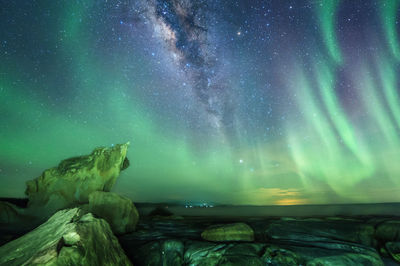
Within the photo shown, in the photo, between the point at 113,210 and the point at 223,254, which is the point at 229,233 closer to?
the point at 223,254

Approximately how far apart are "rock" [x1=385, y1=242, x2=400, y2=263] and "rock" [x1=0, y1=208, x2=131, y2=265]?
10.9m

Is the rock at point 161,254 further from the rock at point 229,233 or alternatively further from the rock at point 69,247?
the rock at point 229,233

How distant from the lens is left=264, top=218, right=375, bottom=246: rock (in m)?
10.3

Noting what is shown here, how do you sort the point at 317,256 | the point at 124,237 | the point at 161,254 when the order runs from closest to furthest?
the point at 317,256, the point at 161,254, the point at 124,237

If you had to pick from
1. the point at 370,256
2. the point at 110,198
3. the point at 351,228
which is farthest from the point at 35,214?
the point at 351,228

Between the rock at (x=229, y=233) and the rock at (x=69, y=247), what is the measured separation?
4.22 metres

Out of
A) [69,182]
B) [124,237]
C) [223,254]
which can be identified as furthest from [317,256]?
[69,182]

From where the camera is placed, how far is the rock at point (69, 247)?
14.9 feet

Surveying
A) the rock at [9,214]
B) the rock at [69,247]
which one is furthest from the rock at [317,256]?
the rock at [9,214]

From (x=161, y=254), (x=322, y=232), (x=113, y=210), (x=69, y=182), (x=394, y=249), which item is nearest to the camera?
(x=161, y=254)

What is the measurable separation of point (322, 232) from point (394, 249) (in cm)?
302

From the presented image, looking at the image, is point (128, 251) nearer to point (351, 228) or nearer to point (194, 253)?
point (194, 253)

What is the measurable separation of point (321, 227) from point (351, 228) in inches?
60.9

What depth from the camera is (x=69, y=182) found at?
599 inches
